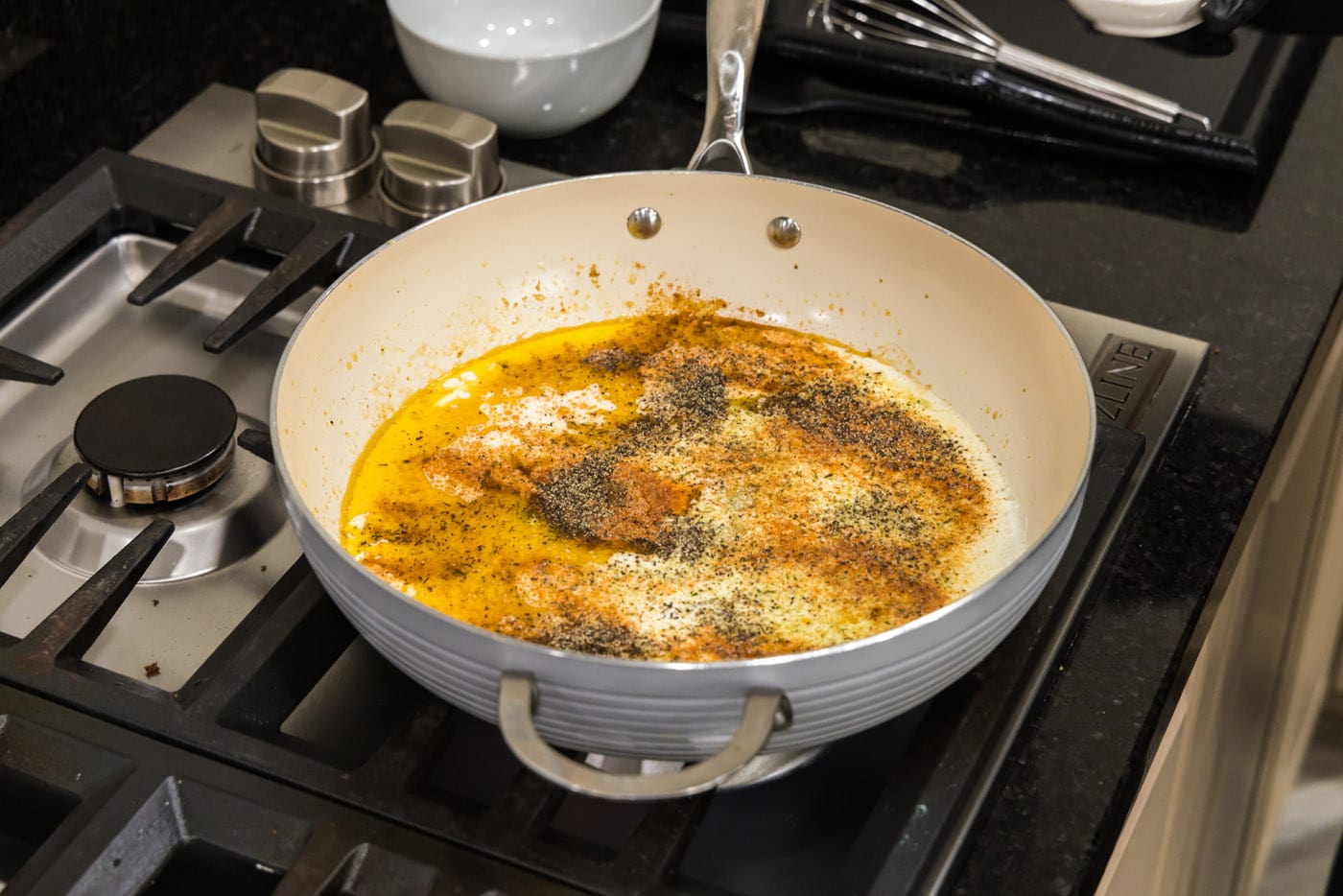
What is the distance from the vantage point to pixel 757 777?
670 millimetres

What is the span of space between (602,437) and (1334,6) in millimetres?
806

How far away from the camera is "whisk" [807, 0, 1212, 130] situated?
111 cm

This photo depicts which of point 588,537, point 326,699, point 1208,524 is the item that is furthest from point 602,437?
point 1208,524

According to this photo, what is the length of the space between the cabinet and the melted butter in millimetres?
180

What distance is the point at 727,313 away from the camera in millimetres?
913

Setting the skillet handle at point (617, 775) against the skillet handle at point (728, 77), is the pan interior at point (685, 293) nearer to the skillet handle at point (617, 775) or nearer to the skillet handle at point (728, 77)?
the skillet handle at point (728, 77)

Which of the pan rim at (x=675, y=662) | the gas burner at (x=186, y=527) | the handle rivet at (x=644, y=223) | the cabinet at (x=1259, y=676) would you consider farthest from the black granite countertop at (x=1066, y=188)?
the gas burner at (x=186, y=527)

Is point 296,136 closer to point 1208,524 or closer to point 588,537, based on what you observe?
point 588,537

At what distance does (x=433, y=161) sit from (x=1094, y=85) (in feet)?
1.66

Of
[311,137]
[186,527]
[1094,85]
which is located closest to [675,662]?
[186,527]

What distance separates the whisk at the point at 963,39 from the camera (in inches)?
43.6

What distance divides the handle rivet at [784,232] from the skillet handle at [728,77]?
4 centimetres

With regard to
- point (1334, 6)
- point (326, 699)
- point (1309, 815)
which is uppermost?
point (1334, 6)

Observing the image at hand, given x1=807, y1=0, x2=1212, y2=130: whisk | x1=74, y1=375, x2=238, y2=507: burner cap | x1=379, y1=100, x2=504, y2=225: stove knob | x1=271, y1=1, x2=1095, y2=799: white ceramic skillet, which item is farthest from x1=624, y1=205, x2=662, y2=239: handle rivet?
x1=807, y1=0, x2=1212, y2=130: whisk
